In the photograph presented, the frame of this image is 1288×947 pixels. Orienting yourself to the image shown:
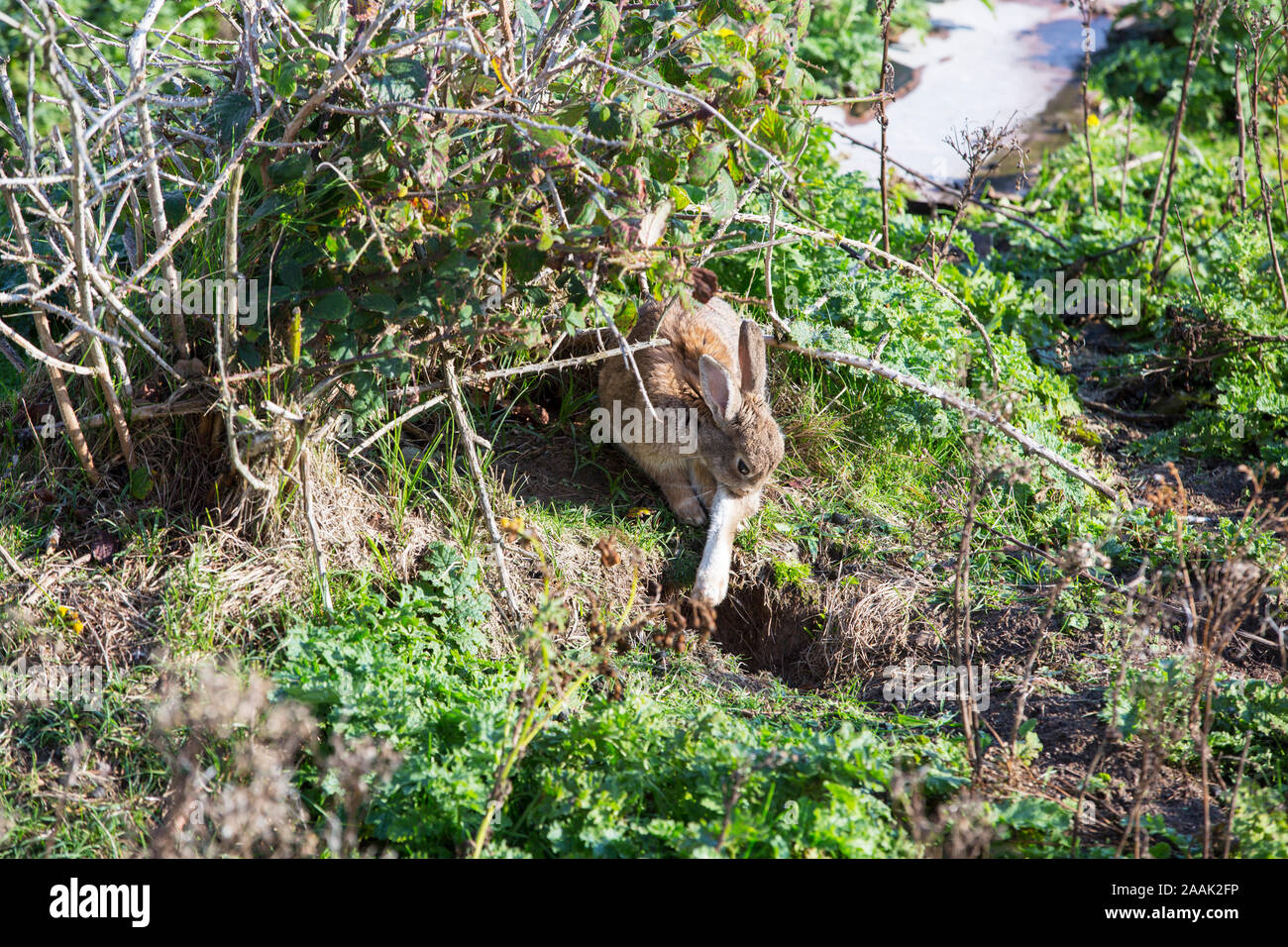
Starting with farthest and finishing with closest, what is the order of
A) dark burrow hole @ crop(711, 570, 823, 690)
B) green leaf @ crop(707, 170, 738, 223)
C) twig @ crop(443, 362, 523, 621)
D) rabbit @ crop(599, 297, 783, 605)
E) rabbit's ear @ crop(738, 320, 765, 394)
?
rabbit's ear @ crop(738, 320, 765, 394) → rabbit @ crop(599, 297, 783, 605) → dark burrow hole @ crop(711, 570, 823, 690) → twig @ crop(443, 362, 523, 621) → green leaf @ crop(707, 170, 738, 223)

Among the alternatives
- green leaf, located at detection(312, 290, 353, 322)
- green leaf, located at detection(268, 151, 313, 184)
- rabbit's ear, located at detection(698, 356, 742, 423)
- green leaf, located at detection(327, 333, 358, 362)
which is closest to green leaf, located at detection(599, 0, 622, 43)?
green leaf, located at detection(268, 151, 313, 184)

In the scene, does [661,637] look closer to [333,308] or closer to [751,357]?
[333,308]

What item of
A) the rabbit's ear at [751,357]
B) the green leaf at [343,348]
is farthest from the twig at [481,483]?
the rabbit's ear at [751,357]

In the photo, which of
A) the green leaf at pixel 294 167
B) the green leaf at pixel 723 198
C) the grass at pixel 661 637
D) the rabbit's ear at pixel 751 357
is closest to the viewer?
the grass at pixel 661 637

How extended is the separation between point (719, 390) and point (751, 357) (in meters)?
0.22

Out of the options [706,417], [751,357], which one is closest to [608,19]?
[751,357]

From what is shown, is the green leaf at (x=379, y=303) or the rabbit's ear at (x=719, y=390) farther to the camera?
the rabbit's ear at (x=719, y=390)

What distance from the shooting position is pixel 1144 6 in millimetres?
9875

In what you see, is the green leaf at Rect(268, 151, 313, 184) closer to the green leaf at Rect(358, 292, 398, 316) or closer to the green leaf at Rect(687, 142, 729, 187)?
the green leaf at Rect(358, 292, 398, 316)

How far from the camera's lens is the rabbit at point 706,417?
15.8 feet

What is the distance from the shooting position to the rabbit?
15.8 ft

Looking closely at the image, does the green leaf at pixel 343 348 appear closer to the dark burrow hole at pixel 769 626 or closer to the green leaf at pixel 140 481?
the green leaf at pixel 140 481

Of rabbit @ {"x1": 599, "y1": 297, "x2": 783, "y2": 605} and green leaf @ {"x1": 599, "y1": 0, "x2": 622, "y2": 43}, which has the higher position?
green leaf @ {"x1": 599, "y1": 0, "x2": 622, "y2": 43}
